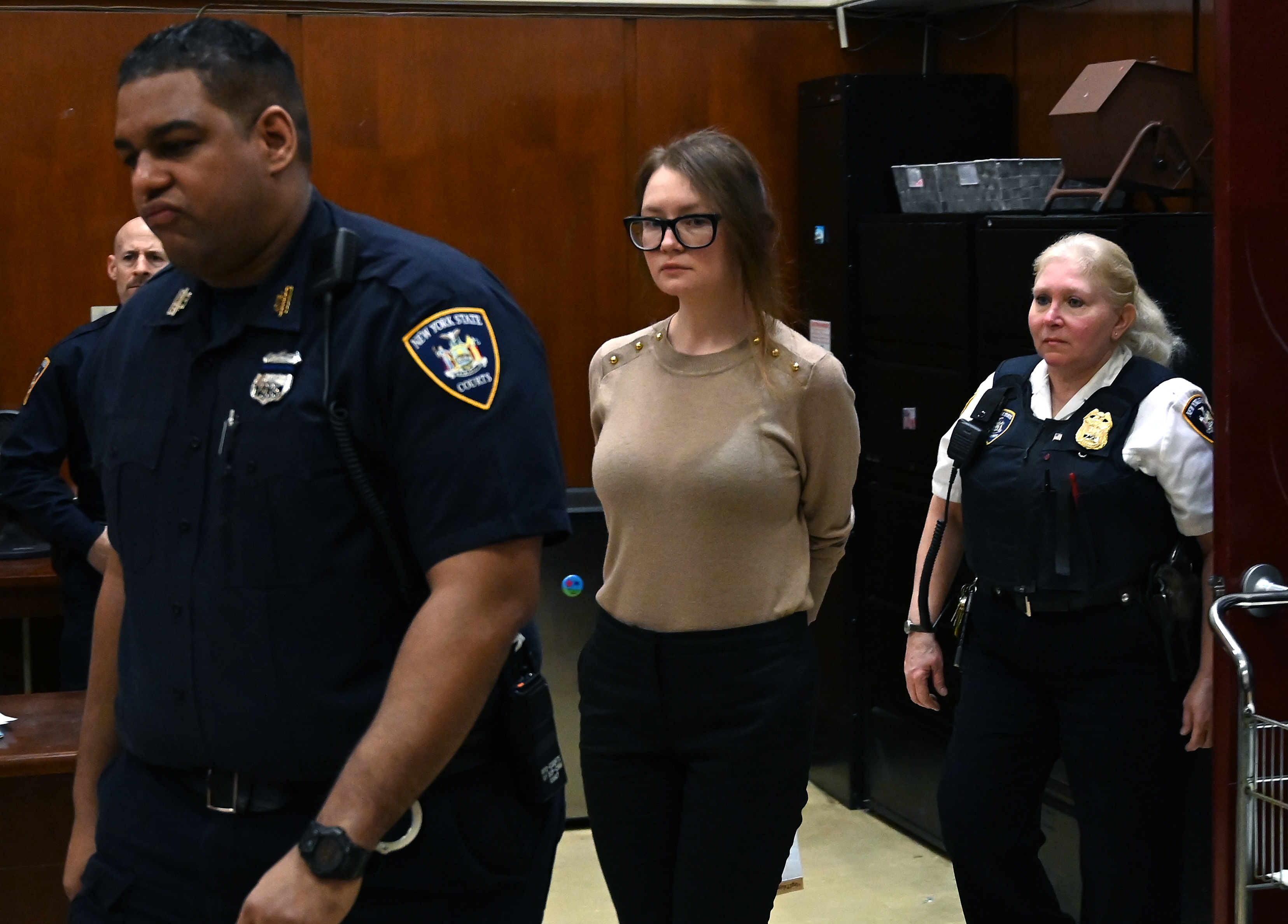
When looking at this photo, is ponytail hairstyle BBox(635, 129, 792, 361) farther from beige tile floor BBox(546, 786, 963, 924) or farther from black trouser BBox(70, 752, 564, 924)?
beige tile floor BBox(546, 786, 963, 924)

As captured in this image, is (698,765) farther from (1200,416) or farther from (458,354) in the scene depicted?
(1200,416)

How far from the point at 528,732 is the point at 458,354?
0.40 metres

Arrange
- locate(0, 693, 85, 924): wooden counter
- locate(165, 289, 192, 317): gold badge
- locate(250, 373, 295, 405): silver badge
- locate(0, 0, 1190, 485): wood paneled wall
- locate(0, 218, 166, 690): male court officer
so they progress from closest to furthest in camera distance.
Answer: locate(250, 373, 295, 405): silver badge → locate(165, 289, 192, 317): gold badge → locate(0, 693, 85, 924): wooden counter → locate(0, 218, 166, 690): male court officer → locate(0, 0, 1190, 485): wood paneled wall

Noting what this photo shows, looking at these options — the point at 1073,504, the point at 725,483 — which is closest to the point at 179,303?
the point at 725,483

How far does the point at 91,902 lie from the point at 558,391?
3273 mm

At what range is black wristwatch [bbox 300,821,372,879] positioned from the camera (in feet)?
4.67

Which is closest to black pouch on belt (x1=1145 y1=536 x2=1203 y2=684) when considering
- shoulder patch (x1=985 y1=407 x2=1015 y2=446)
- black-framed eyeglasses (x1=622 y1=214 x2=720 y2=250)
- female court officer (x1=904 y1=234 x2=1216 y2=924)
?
female court officer (x1=904 y1=234 x2=1216 y2=924)

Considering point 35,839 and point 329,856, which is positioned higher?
point 329,856

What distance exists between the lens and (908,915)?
379 centimetres

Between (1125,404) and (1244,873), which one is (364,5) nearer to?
(1125,404)

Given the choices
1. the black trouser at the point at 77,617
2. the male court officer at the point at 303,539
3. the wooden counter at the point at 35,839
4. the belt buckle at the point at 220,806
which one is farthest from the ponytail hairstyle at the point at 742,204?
the black trouser at the point at 77,617

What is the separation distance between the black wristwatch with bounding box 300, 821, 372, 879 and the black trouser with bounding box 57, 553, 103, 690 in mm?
2264

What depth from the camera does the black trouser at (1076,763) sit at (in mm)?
2857

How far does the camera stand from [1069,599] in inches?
114
